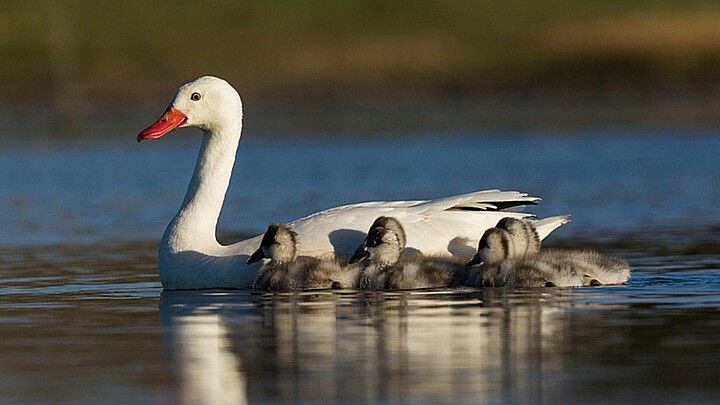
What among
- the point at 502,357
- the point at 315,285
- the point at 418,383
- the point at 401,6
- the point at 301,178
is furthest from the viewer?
the point at 401,6

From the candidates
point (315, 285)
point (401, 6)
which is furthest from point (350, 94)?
point (315, 285)

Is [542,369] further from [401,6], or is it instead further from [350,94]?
[401,6]

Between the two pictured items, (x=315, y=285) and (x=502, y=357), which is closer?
(x=502, y=357)

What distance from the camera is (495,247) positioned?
10.6 m

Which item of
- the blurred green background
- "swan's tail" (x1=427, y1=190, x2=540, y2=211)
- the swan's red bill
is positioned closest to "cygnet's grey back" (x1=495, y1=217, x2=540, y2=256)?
"swan's tail" (x1=427, y1=190, x2=540, y2=211)

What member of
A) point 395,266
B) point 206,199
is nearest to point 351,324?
point 395,266

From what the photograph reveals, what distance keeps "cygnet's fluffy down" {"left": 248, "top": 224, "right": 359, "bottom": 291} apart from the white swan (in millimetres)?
143

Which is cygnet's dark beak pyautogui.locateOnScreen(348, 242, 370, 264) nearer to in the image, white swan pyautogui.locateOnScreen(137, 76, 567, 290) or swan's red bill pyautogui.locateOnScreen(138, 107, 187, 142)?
white swan pyautogui.locateOnScreen(137, 76, 567, 290)

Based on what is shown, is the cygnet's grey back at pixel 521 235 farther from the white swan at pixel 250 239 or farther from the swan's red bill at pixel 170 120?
the swan's red bill at pixel 170 120

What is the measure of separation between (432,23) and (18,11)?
14291 mm

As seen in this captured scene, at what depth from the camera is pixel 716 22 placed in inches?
1786

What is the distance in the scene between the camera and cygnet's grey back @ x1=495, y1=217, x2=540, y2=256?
1077 cm

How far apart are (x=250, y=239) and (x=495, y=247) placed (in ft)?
5.65

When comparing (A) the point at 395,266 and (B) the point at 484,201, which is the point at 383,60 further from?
(A) the point at 395,266
